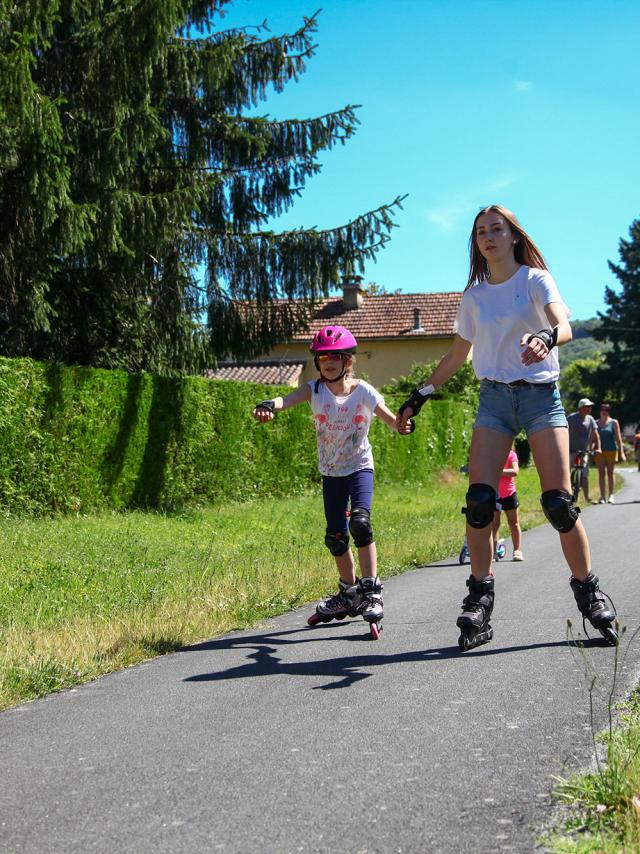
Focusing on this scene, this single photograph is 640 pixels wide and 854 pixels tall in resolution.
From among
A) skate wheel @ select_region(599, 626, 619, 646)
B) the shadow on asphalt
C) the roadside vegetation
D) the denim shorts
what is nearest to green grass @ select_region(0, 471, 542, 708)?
the shadow on asphalt

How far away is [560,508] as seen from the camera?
5180 mm

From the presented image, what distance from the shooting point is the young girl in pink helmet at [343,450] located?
6.14m

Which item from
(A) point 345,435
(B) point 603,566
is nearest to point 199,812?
(A) point 345,435

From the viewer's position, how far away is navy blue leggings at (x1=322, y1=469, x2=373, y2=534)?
246 inches

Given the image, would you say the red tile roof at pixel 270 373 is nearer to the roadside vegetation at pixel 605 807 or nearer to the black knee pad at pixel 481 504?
the black knee pad at pixel 481 504

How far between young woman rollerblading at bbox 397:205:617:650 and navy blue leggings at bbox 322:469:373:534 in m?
0.95

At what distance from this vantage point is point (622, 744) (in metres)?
3.36

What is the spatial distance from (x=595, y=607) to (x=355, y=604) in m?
1.65

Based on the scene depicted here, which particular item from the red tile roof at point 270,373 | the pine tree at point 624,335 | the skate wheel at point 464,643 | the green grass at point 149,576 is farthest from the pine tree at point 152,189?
the pine tree at point 624,335

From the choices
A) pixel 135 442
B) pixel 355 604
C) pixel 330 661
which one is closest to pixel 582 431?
pixel 135 442

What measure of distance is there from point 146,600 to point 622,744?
4385 mm

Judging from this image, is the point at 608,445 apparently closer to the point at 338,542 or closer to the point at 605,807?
the point at 338,542

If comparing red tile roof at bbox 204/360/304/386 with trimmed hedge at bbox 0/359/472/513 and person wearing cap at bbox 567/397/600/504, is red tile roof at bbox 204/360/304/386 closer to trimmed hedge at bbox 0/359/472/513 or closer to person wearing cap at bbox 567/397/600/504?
trimmed hedge at bbox 0/359/472/513

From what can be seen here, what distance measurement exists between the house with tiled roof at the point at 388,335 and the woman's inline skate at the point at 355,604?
41.6 m
